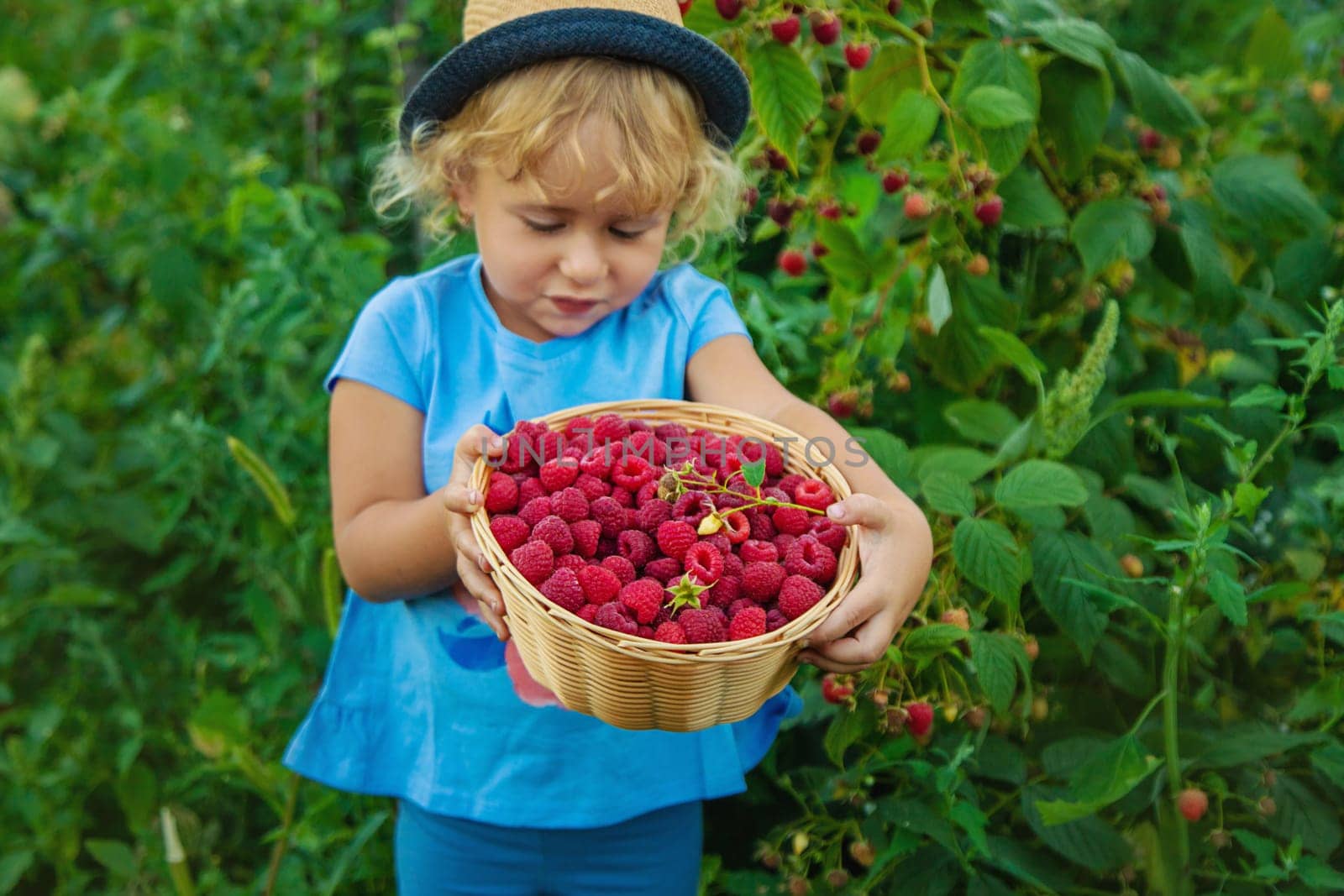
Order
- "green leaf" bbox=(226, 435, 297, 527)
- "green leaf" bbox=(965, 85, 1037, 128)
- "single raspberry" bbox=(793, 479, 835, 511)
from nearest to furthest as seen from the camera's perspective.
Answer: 1. "single raspberry" bbox=(793, 479, 835, 511)
2. "green leaf" bbox=(965, 85, 1037, 128)
3. "green leaf" bbox=(226, 435, 297, 527)

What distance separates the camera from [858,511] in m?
1.16

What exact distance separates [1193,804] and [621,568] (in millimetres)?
872

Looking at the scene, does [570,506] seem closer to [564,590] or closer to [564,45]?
[564,590]

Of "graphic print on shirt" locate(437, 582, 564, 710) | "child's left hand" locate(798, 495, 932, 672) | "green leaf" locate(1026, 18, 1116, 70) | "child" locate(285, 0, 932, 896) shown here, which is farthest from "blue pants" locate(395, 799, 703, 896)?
"green leaf" locate(1026, 18, 1116, 70)

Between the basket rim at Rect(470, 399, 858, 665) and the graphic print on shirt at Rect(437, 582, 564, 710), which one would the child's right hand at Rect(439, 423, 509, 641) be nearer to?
the basket rim at Rect(470, 399, 858, 665)

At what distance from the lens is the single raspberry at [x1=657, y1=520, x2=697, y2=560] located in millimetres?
1163

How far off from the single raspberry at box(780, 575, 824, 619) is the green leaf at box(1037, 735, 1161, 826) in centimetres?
46

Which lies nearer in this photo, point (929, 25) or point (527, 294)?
point (527, 294)

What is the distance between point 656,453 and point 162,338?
2043 mm

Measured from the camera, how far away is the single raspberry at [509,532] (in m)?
1.15

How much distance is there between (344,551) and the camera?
4.55 ft

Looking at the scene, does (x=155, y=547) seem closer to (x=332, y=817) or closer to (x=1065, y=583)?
(x=332, y=817)

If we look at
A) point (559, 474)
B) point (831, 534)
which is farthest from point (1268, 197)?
point (559, 474)

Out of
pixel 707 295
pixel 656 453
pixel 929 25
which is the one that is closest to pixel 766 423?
pixel 656 453
